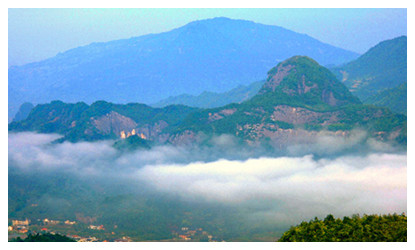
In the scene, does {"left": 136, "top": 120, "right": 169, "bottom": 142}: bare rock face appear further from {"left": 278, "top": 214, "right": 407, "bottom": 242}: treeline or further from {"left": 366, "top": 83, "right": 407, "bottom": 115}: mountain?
{"left": 278, "top": 214, "right": 407, "bottom": 242}: treeline

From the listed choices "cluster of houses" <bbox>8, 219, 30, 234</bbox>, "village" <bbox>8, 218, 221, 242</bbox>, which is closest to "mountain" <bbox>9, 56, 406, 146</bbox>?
"village" <bbox>8, 218, 221, 242</bbox>

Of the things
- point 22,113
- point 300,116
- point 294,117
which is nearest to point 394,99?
point 300,116

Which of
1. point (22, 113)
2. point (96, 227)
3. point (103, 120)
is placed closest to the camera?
point (96, 227)

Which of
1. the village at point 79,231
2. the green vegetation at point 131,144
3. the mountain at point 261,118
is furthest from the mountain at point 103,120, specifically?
the village at point 79,231

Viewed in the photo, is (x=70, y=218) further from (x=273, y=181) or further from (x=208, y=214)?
(x=273, y=181)

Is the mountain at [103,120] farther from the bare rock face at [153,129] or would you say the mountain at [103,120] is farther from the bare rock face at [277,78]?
the bare rock face at [277,78]

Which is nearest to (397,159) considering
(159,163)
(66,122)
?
(159,163)

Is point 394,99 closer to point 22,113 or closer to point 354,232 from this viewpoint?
point 22,113
